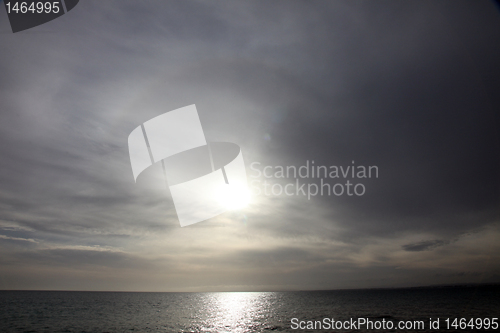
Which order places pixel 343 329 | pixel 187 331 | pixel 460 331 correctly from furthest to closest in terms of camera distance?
1. pixel 187 331
2. pixel 343 329
3. pixel 460 331

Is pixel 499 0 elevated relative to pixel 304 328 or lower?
elevated

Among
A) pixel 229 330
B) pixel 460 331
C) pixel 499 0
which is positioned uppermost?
pixel 499 0

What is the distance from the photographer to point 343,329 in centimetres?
3616

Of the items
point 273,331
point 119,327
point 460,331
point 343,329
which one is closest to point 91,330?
point 119,327

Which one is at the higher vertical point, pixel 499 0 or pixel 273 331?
pixel 499 0

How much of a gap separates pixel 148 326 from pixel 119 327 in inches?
175

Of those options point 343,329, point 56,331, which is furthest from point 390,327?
point 56,331

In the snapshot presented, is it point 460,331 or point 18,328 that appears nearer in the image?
point 460,331

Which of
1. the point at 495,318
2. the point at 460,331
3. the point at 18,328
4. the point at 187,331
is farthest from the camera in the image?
the point at 495,318

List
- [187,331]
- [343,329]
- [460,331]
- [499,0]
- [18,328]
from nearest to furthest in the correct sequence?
[499,0] → [460,331] → [343,329] → [187,331] → [18,328]

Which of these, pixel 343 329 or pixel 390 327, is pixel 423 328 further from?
pixel 343 329

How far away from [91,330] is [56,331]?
5.08m

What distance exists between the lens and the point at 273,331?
36.6 metres

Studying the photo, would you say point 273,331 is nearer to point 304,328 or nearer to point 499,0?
point 304,328
